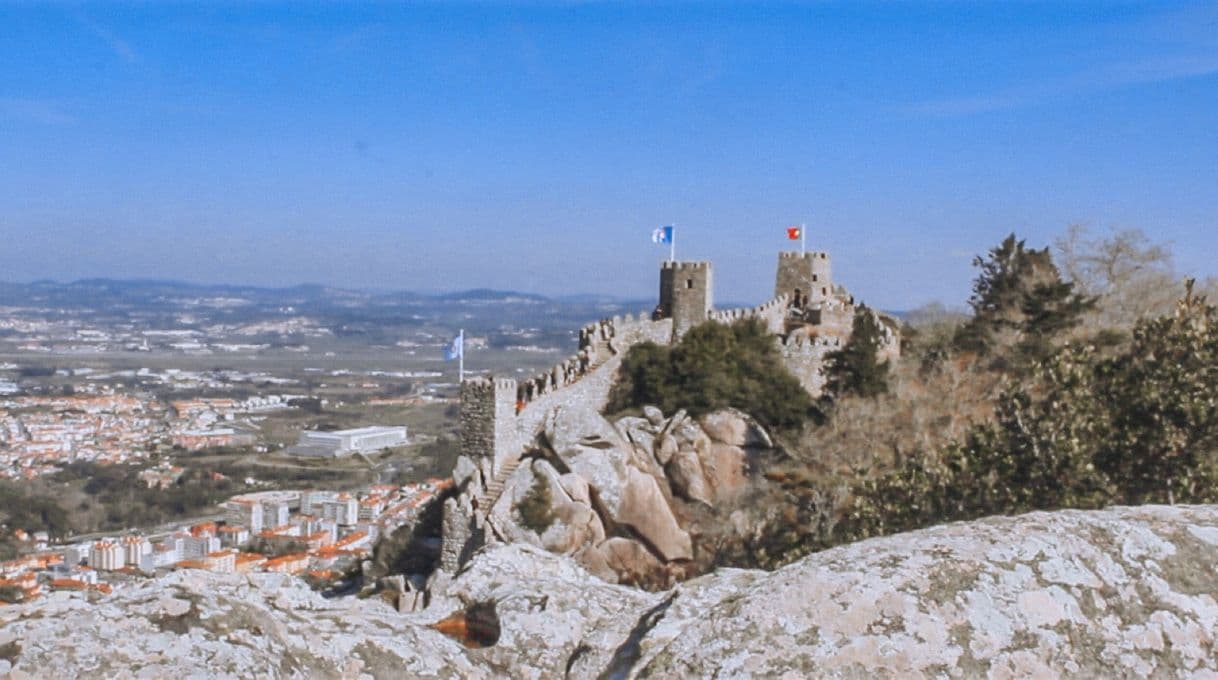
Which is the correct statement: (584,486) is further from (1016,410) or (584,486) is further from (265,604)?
(265,604)

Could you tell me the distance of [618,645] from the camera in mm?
4484

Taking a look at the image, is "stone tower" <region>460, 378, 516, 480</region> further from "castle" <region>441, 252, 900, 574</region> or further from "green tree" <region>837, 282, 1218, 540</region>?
"green tree" <region>837, 282, 1218, 540</region>

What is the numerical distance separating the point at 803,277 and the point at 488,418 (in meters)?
15.0

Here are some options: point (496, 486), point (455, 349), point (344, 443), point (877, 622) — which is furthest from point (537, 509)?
point (344, 443)

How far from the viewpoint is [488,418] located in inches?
1064

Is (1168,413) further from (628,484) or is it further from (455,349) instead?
(455,349)

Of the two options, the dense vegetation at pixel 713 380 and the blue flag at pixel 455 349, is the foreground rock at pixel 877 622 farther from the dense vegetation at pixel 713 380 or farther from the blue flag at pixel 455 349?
the blue flag at pixel 455 349

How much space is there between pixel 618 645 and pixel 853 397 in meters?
23.4

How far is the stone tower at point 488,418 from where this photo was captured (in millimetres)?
26875

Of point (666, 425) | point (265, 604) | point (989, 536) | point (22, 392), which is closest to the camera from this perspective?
point (989, 536)

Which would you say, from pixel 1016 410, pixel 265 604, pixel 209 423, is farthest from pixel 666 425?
pixel 209 423

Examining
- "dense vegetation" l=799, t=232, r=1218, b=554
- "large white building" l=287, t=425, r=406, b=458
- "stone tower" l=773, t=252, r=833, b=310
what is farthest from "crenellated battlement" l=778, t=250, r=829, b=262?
"large white building" l=287, t=425, r=406, b=458

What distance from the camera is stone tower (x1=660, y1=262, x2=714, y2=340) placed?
32219mm

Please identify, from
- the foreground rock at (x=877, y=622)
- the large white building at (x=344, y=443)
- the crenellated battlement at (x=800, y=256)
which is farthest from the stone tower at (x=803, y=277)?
the large white building at (x=344, y=443)
